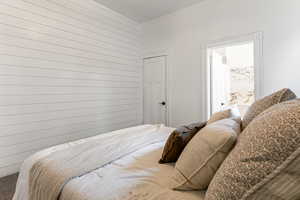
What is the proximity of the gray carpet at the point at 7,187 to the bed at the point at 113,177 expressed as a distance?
835mm

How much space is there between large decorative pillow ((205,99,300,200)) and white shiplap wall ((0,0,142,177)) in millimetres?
2840

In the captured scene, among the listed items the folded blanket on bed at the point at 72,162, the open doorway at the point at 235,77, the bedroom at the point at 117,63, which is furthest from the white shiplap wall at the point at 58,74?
the open doorway at the point at 235,77

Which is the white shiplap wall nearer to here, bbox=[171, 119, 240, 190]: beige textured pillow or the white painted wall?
the white painted wall

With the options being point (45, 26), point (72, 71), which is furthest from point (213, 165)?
point (45, 26)

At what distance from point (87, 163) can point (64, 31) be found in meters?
2.56

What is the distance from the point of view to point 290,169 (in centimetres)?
48

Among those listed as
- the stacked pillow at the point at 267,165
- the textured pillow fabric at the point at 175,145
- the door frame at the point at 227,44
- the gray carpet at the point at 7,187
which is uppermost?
the door frame at the point at 227,44

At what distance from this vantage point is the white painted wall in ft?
7.97

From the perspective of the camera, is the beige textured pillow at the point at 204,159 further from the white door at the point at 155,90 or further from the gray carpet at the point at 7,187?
the white door at the point at 155,90

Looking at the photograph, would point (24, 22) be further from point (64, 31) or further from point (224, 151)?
point (224, 151)

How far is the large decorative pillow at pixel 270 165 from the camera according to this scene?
49 cm

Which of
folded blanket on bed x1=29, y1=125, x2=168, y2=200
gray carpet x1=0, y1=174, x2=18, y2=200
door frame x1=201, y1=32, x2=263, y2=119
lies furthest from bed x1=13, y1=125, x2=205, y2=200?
door frame x1=201, y1=32, x2=263, y2=119

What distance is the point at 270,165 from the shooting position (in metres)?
0.51

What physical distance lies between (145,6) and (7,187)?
3720 millimetres
